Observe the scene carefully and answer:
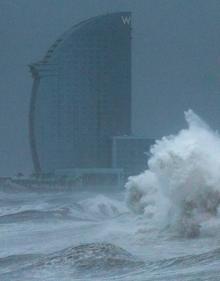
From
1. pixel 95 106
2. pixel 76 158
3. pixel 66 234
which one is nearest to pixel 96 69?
pixel 95 106

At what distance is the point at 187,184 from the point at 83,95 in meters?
73.0

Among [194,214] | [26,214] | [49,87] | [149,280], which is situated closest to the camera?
[149,280]

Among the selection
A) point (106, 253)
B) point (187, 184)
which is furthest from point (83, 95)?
point (106, 253)

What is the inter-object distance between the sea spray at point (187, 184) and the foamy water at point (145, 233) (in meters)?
0.02

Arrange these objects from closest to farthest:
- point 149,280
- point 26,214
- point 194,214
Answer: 1. point 149,280
2. point 194,214
3. point 26,214

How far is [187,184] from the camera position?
31.7 m

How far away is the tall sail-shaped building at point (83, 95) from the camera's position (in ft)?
314

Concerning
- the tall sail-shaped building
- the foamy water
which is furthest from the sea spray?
the tall sail-shaped building

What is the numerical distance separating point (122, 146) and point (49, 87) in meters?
11.1

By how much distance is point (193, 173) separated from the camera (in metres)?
31.7

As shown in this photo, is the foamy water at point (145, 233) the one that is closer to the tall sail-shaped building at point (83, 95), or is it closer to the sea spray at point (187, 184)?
the sea spray at point (187, 184)

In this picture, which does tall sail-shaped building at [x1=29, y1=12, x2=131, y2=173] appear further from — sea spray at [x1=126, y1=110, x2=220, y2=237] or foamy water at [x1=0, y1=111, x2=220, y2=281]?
sea spray at [x1=126, y1=110, x2=220, y2=237]

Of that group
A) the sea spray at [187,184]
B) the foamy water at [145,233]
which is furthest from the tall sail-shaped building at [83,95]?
the sea spray at [187,184]

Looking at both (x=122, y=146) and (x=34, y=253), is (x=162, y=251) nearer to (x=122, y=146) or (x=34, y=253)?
(x=34, y=253)
